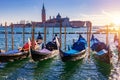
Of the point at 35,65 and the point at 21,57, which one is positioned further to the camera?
the point at 21,57

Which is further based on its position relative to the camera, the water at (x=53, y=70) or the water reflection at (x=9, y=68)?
the water reflection at (x=9, y=68)

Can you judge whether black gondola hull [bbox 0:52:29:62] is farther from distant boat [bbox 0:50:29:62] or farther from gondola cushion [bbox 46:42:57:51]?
gondola cushion [bbox 46:42:57:51]

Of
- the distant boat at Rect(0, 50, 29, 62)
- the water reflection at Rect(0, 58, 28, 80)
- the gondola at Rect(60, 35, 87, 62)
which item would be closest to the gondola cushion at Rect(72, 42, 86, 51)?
the gondola at Rect(60, 35, 87, 62)

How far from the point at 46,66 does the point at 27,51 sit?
227 cm

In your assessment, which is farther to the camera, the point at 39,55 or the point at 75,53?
the point at 75,53

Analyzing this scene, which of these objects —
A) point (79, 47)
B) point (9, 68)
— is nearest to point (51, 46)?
point (79, 47)

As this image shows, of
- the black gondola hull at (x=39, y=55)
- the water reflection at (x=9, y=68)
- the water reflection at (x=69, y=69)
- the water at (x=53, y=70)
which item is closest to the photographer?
the water at (x=53, y=70)

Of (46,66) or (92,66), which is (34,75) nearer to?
(46,66)

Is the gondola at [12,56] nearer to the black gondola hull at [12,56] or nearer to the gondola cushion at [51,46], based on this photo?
the black gondola hull at [12,56]

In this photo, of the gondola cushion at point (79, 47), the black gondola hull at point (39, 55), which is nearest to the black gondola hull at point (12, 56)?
the black gondola hull at point (39, 55)

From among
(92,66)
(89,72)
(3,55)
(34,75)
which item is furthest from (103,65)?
(3,55)

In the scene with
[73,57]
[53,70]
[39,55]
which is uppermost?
[39,55]

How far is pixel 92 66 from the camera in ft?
50.2

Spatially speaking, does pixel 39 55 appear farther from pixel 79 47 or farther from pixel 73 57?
pixel 79 47
